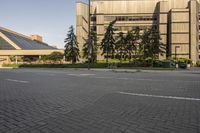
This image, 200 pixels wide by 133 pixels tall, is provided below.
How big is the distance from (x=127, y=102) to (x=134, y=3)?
8552 cm

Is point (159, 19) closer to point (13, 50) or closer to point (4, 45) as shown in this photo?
point (13, 50)

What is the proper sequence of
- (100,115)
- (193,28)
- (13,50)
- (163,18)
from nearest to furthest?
(100,115) → (193,28) → (163,18) → (13,50)

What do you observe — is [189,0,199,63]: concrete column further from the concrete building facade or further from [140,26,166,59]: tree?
[140,26,166,59]: tree

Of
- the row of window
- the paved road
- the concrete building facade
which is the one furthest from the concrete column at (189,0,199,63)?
the paved road

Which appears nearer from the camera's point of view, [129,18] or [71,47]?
[71,47]

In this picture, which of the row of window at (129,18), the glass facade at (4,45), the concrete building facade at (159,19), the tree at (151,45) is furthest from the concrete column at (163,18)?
the glass facade at (4,45)

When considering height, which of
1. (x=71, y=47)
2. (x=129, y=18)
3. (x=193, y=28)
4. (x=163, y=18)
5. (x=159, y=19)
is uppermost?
(x=129, y=18)

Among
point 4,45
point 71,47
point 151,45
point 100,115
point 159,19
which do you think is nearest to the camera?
point 100,115

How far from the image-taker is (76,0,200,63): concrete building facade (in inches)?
3120

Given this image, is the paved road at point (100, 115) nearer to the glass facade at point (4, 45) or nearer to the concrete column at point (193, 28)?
the concrete column at point (193, 28)

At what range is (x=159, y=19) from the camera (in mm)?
82875

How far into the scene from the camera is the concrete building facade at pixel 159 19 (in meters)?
79.2

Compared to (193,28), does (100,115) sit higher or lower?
lower

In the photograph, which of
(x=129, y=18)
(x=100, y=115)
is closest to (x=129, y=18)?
(x=129, y=18)
